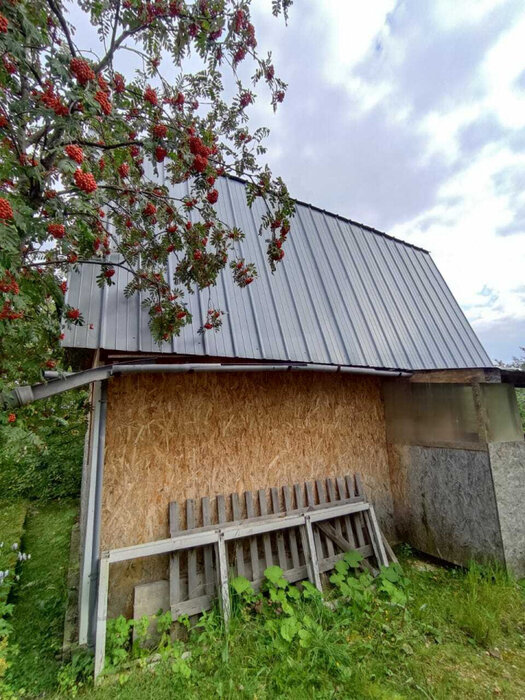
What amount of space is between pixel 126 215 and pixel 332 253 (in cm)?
372

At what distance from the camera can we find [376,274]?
5.63m

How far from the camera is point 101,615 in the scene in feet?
7.31

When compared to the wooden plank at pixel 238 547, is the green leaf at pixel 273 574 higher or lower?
lower

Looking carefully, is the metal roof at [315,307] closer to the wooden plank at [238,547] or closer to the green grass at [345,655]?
the wooden plank at [238,547]

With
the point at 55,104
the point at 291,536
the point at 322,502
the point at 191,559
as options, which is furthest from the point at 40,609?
the point at 55,104

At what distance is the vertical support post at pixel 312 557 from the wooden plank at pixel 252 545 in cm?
56

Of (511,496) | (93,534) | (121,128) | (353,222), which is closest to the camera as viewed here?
(121,128)

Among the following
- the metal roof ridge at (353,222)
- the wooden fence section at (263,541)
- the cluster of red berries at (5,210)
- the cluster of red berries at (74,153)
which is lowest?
the wooden fence section at (263,541)

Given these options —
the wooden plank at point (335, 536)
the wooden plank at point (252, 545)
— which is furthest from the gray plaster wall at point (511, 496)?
the wooden plank at point (252, 545)

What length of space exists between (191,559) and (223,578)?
34 centimetres

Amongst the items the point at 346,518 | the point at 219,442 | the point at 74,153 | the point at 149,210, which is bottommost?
the point at 346,518

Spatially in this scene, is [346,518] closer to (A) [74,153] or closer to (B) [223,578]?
(B) [223,578]

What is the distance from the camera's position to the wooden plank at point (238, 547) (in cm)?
288

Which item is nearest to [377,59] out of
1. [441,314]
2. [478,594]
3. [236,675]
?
[441,314]
